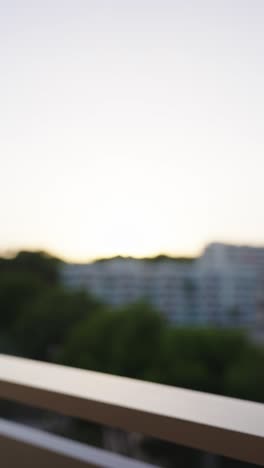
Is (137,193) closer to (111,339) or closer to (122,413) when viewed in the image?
(111,339)

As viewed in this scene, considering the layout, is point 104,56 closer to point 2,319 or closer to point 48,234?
point 48,234

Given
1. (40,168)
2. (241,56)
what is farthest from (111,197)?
(241,56)

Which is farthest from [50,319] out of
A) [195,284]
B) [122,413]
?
[122,413]

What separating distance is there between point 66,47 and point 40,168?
34 cm

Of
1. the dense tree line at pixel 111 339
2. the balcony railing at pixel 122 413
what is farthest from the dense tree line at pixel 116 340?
the balcony railing at pixel 122 413

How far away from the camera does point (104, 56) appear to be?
1.43 meters

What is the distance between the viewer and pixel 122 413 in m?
0.90

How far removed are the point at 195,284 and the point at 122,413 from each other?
1.73ft

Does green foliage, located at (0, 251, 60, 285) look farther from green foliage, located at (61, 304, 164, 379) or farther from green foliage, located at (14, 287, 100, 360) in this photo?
green foliage, located at (61, 304, 164, 379)

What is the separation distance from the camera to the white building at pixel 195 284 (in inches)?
49.9

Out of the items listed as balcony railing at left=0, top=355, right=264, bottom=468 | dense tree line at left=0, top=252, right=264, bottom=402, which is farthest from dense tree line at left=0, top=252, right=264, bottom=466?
balcony railing at left=0, top=355, right=264, bottom=468

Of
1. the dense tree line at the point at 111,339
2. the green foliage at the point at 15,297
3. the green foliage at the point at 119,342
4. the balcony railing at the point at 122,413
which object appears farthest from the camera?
the green foliage at the point at 15,297

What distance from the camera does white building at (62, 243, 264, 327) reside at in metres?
1.27

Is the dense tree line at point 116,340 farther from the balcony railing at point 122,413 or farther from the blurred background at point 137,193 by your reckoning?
the balcony railing at point 122,413
